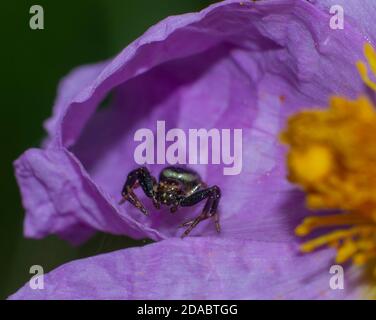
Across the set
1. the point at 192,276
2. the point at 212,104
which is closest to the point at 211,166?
the point at 212,104

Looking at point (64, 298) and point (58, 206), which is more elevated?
point (58, 206)

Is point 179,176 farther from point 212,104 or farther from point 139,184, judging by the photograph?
point 212,104

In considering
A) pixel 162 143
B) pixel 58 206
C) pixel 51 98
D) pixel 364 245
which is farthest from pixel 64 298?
pixel 51 98

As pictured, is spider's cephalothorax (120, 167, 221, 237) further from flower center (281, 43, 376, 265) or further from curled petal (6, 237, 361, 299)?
flower center (281, 43, 376, 265)

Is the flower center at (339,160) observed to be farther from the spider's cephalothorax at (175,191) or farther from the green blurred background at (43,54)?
the green blurred background at (43,54)

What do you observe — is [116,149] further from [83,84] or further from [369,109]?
[369,109]

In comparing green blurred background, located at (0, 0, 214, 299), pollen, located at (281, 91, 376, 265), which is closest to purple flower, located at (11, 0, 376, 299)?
pollen, located at (281, 91, 376, 265)
